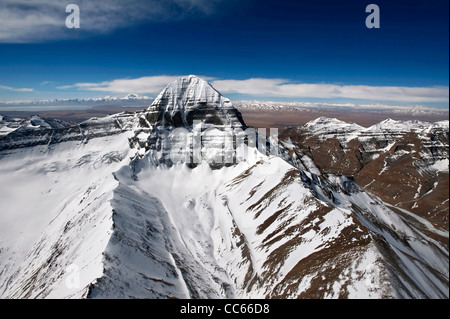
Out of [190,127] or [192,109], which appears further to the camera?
[192,109]

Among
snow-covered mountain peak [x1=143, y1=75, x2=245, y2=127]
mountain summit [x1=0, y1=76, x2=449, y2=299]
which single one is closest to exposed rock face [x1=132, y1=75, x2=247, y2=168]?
snow-covered mountain peak [x1=143, y1=75, x2=245, y2=127]

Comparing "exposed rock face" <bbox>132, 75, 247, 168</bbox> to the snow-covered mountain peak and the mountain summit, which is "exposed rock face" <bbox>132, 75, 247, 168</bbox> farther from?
the mountain summit

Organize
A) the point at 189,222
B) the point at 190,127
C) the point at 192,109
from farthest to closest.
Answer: the point at 192,109 < the point at 190,127 < the point at 189,222

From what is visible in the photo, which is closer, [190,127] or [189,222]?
[189,222]

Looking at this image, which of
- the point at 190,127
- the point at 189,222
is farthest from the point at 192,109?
the point at 189,222

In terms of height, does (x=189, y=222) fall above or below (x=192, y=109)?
below

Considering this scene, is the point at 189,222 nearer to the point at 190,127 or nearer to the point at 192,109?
the point at 190,127

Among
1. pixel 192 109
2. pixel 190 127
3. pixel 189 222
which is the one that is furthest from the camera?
pixel 192 109

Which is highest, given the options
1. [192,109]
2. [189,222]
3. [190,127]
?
[192,109]

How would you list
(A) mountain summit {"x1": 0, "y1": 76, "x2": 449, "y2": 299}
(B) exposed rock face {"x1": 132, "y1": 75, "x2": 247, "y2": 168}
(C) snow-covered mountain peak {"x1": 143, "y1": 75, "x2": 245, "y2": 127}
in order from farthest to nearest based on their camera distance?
1. (C) snow-covered mountain peak {"x1": 143, "y1": 75, "x2": 245, "y2": 127}
2. (B) exposed rock face {"x1": 132, "y1": 75, "x2": 247, "y2": 168}
3. (A) mountain summit {"x1": 0, "y1": 76, "x2": 449, "y2": 299}

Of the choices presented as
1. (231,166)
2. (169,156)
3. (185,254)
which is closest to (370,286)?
(185,254)

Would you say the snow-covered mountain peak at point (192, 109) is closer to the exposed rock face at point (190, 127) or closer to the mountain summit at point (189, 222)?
the exposed rock face at point (190, 127)
